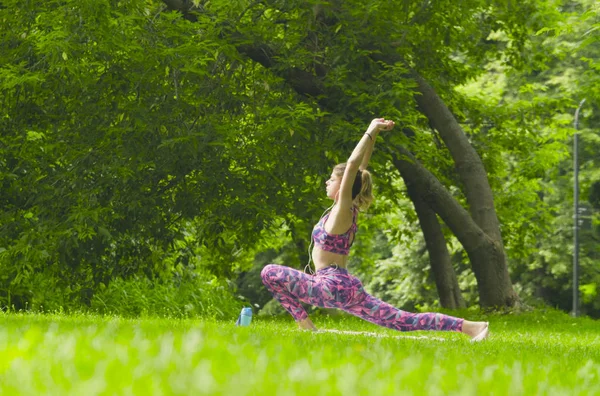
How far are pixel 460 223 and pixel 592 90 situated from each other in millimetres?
3448

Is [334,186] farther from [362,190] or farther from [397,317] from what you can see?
[397,317]

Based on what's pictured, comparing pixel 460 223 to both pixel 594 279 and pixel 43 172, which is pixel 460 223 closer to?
pixel 43 172

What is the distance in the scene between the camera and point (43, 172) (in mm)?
14984

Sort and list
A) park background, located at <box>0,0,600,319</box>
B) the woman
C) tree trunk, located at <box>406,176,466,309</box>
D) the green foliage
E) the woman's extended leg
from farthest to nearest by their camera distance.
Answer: tree trunk, located at <box>406,176,466,309</box> < the green foliage < park background, located at <box>0,0,600,319</box> < the woman's extended leg < the woman

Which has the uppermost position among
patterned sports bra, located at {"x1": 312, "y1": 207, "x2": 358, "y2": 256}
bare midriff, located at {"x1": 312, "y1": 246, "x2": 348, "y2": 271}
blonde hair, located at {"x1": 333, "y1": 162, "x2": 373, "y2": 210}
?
blonde hair, located at {"x1": 333, "y1": 162, "x2": 373, "y2": 210}

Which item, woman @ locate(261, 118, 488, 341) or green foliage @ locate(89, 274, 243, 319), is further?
green foliage @ locate(89, 274, 243, 319)

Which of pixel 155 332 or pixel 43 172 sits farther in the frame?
pixel 43 172

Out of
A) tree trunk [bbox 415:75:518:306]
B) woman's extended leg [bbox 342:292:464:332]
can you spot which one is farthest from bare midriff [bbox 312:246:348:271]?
tree trunk [bbox 415:75:518:306]

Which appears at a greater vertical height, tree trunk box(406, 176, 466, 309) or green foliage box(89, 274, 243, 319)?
tree trunk box(406, 176, 466, 309)

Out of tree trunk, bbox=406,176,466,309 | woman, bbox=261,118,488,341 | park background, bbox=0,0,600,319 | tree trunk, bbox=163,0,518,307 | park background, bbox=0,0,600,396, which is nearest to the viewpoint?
woman, bbox=261,118,488,341

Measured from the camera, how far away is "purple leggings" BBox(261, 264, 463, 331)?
888 cm

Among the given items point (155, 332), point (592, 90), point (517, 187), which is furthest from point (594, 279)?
point (155, 332)

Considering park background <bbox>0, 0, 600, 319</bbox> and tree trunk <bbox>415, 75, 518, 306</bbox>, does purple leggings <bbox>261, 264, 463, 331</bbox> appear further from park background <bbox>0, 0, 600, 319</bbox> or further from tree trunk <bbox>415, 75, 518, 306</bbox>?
tree trunk <bbox>415, 75, 518, 306</bbox>

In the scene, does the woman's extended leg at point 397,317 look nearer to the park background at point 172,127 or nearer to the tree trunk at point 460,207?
the park background at point 172,127
